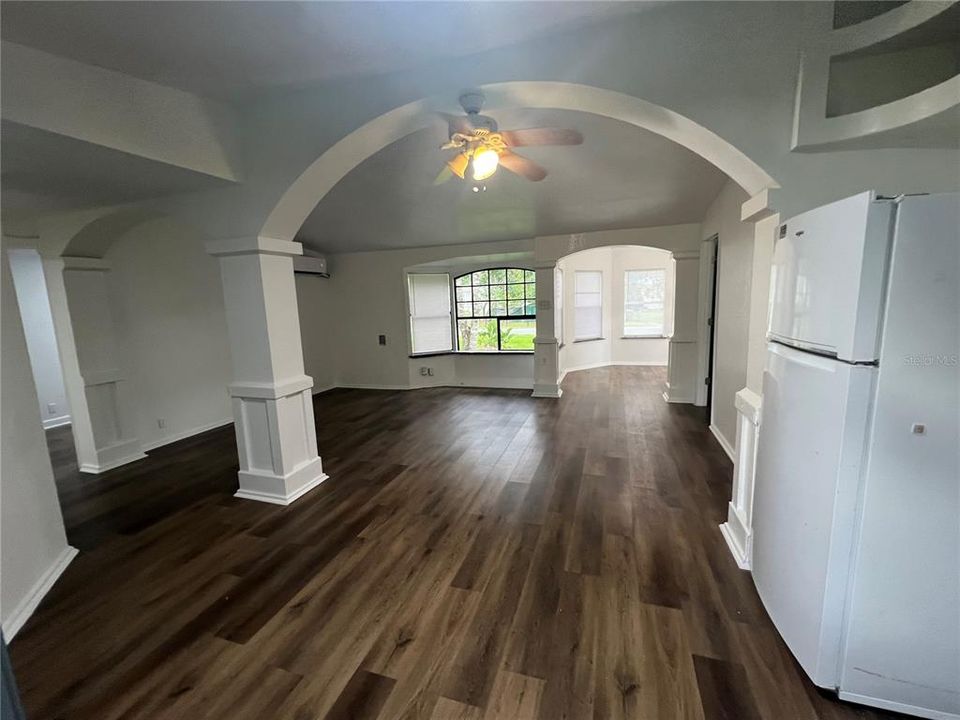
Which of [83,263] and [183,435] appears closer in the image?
[83,263]

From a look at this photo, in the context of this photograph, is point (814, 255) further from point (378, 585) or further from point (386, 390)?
point (386, 390)

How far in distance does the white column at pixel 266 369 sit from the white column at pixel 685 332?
14.7 feet

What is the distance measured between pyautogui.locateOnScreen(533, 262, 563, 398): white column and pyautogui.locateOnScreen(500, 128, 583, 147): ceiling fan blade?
3.16m

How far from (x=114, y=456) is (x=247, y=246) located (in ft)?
8.91

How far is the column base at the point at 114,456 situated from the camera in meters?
3.57

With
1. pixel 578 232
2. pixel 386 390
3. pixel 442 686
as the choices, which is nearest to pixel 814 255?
pixel 442 686

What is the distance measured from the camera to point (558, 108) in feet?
6.91

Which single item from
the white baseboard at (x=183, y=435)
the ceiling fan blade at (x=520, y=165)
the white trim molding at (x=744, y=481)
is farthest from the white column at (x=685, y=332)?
the white baseboard at (x=183, y=435)

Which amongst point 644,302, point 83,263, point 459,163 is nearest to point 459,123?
point 459,163

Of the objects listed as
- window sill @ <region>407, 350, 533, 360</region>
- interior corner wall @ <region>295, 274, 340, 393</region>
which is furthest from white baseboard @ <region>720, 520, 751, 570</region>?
interior corner wall @ <region>295, 274, 340, 393</region>

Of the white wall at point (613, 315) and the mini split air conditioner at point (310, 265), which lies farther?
the white wall at point (613, 315)

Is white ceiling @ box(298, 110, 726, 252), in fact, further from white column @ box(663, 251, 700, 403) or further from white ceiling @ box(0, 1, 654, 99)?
white ceiling @ box(0, 1, 654, 99)

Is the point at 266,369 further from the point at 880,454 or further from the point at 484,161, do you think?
the point at 880,454

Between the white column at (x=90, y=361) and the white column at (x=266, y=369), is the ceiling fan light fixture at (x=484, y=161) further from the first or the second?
the white column at (x=90, y=361)
